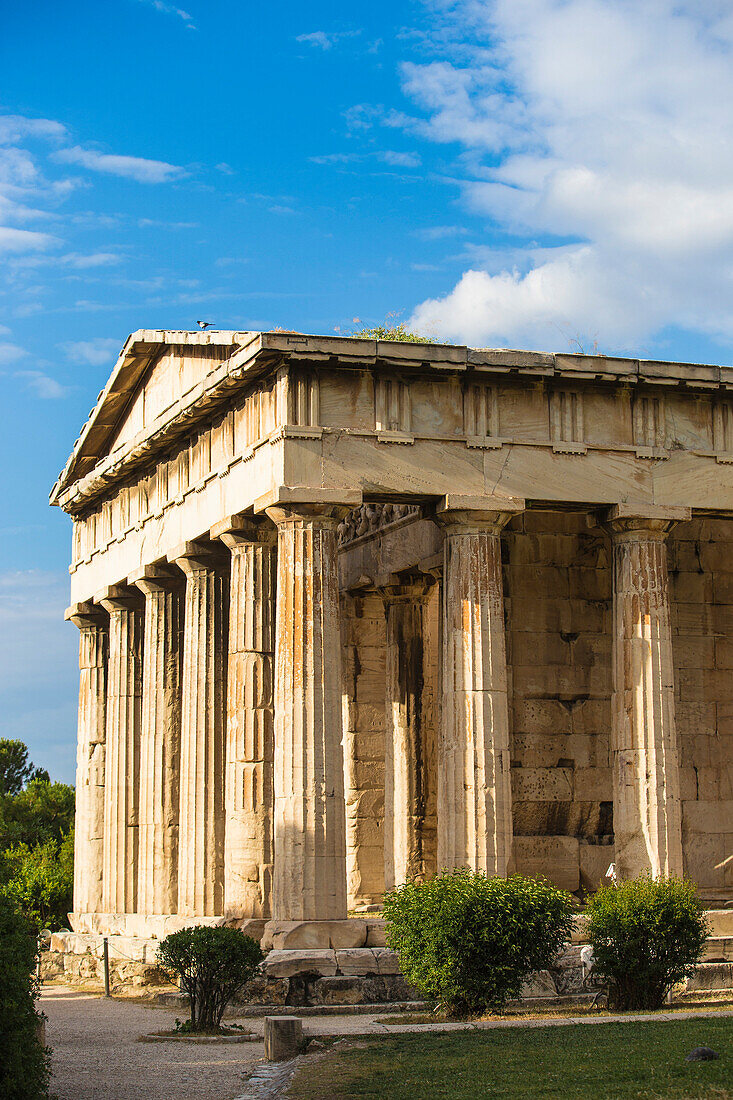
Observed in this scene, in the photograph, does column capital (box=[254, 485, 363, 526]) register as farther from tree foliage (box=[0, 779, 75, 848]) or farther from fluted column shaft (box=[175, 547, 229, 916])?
tree foliage (box=[0, 779, 75, 848])

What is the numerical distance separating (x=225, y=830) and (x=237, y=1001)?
528cm

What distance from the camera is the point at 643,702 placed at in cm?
2444

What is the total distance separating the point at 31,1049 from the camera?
12734 mm

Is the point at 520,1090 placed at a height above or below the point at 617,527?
below

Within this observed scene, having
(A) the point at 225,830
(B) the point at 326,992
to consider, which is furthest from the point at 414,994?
(A) the point at 225,830

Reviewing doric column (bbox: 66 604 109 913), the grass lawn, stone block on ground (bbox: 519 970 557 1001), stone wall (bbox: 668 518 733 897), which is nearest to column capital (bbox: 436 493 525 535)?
stone wall (bbox: 668 518 733 897)

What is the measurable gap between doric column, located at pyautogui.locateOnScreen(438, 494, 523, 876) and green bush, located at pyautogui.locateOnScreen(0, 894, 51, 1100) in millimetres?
10487

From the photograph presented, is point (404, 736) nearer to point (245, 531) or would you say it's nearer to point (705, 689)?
point (705, 689)

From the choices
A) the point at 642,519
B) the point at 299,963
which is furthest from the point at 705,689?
the point at 299,963

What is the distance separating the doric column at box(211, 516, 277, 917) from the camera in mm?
24344

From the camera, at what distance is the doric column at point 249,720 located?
24344mm

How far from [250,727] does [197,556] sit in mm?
3906

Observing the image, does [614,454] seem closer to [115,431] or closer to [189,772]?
[189,772]

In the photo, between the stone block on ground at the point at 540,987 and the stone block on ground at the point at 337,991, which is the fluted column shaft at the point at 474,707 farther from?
the stone block on ground at the point at 337,991
